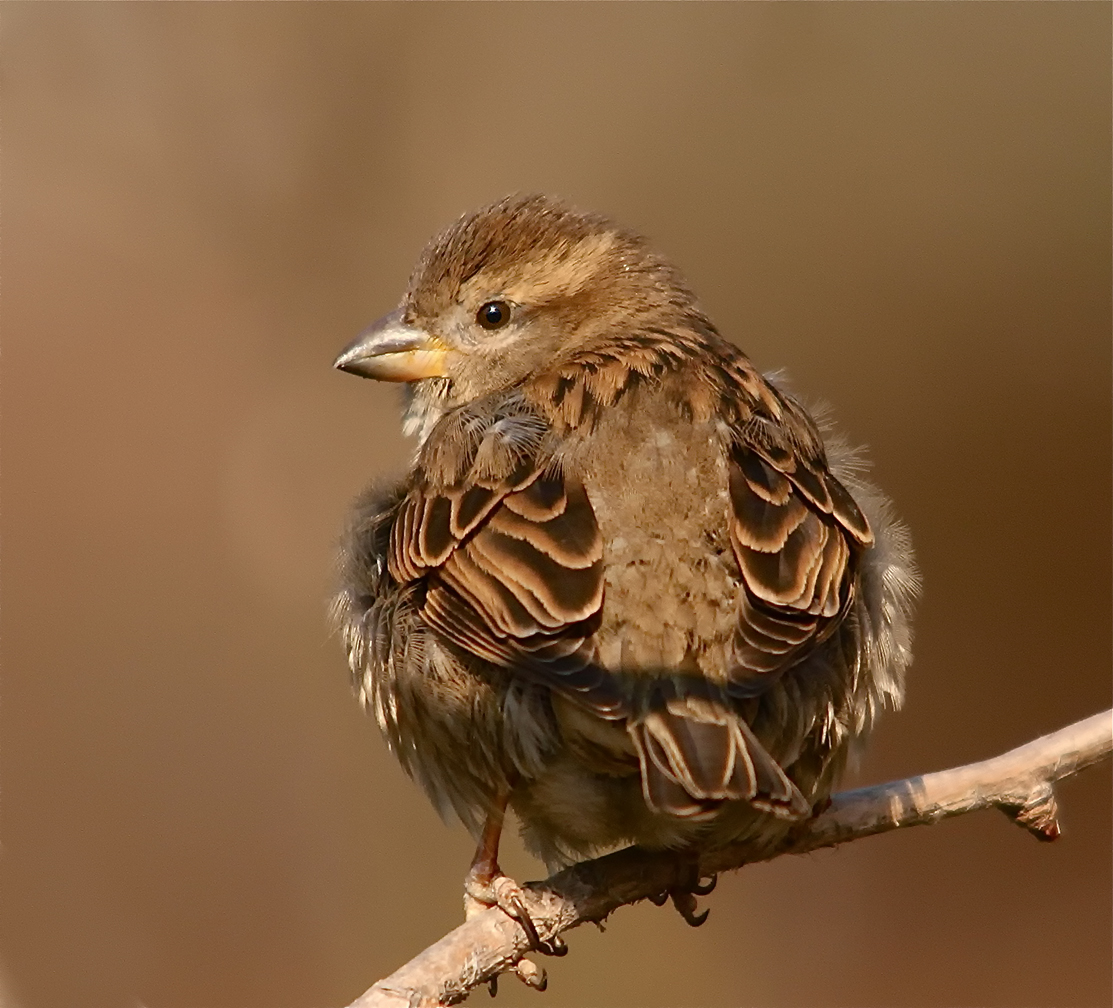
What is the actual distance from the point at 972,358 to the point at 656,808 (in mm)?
6964

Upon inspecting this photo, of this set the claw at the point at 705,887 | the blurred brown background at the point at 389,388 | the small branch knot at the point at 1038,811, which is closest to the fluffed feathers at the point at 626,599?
the claw at the point at 705,887

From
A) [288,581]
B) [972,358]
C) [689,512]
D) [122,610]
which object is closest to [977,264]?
[972,358]

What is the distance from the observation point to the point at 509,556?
12.1ft

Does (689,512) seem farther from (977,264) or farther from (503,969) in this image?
(977,264)

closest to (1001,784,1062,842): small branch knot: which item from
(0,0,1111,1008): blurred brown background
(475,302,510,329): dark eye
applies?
(475,302,510,329): dark eye

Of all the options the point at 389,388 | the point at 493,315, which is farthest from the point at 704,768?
the point at 389,388

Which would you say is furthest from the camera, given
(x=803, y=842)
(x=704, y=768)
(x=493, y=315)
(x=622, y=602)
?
(x=493, y=315)

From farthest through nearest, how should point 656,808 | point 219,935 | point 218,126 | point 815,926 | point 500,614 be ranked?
point 218,126, point 815,926, point 219,935, point 500,614, point 656,808

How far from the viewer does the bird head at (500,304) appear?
480cm

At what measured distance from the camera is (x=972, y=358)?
31.2ft

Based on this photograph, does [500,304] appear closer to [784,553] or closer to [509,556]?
[509,556]

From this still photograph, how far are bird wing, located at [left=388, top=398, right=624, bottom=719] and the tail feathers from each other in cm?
12

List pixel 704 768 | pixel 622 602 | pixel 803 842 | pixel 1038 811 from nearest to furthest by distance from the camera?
pixel 704 768 < pixel 622 602 < pixel 1038 811 < pixel 803 842

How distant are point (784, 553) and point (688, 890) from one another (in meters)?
1.05
